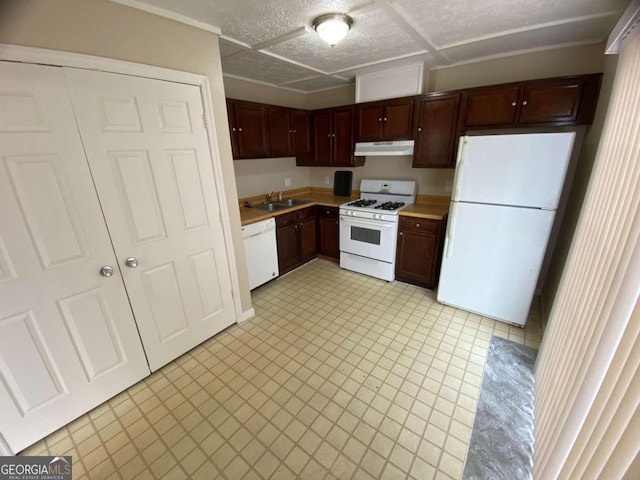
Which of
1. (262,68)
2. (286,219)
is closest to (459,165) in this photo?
(286,219)

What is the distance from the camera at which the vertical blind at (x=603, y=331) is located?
715 mm

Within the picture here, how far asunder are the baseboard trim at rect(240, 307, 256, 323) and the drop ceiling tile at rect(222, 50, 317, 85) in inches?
95.9

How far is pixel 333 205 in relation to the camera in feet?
11.3

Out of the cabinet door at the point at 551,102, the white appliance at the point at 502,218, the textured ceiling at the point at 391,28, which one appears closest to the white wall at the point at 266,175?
the textured ceiling at the point at 391,28

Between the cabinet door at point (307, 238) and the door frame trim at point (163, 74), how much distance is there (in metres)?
1.31

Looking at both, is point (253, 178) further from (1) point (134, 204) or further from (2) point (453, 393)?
(2) point (453, 393)

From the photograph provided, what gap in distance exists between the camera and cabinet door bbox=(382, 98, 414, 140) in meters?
2.94

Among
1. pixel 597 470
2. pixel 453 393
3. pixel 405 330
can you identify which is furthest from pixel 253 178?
pixel 597 470

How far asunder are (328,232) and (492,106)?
89.7 inches

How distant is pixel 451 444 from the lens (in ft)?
4.82

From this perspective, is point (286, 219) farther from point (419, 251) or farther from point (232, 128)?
point (419, 251)

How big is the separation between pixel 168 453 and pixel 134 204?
4.91 ft

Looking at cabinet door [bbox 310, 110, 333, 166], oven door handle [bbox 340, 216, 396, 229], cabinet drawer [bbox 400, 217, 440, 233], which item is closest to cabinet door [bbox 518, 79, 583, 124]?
cabinet drawer [bbox 400, 217, 440, 233]
